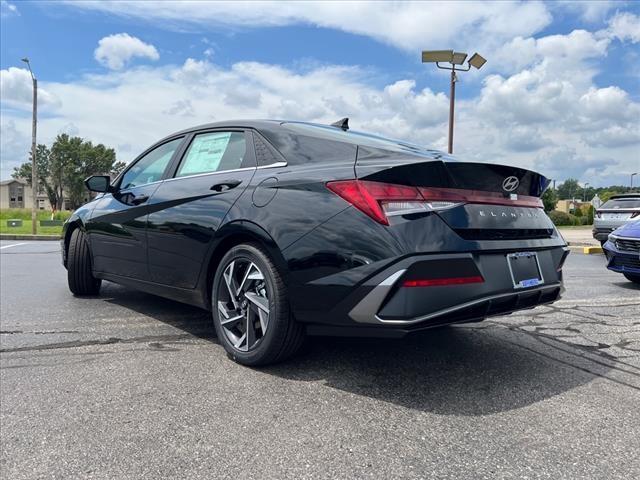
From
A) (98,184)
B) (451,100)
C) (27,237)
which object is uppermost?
(451,100)

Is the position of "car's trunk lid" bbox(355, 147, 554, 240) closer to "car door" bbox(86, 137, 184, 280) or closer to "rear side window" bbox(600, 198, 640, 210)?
"car door" bbox(86, 137, 184, 280)

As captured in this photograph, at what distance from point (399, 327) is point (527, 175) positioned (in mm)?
1331

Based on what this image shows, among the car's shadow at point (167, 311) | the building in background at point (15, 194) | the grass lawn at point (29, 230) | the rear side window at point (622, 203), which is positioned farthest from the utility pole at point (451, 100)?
the building in background at point (15, 194)

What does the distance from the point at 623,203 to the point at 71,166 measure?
73652mm

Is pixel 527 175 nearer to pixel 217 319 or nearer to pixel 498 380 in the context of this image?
pixel 498 380

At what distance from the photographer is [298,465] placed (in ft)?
6.63

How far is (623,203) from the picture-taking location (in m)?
12.6

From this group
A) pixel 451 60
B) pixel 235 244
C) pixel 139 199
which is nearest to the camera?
pixel 235 244

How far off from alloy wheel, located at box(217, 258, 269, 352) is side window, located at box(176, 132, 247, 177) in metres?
0.72

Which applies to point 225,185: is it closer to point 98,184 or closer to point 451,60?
point 98,184

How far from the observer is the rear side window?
12422 mm

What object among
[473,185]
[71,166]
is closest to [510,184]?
[473,185]

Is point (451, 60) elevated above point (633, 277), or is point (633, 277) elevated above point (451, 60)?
point (451, 60)

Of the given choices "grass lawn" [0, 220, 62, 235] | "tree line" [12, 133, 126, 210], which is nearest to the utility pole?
"grass lawn" [0, 220, 62, 235]
